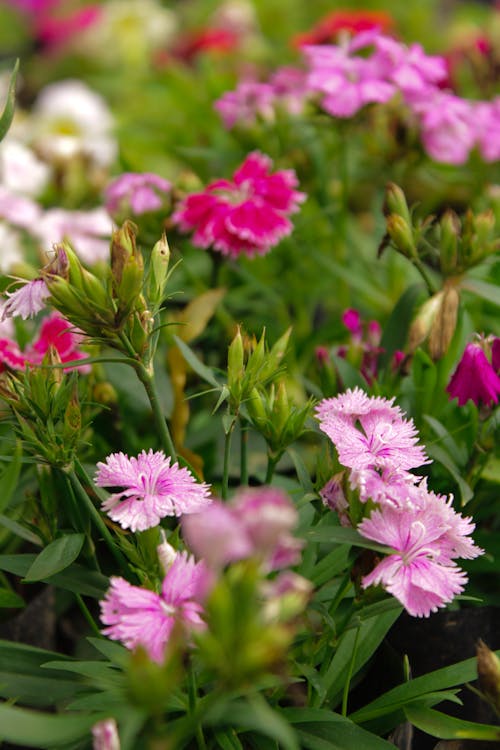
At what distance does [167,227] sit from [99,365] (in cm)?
21

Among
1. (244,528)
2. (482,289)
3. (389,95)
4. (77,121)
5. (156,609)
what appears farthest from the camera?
(77,121)

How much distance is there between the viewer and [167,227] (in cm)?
96

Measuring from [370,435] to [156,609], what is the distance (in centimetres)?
19

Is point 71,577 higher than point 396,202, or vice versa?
point 396,202

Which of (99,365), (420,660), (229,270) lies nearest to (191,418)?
(99,365)

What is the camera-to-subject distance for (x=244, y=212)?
83cm

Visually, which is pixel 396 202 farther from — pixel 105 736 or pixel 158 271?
pixel 105 736

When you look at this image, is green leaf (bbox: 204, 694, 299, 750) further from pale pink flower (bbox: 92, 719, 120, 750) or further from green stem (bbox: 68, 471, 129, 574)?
green stem (bbox: 68, 471, 129, 574)

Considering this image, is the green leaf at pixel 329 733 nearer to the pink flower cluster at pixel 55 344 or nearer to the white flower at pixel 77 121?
the pink flower cluster at pixel 55 344

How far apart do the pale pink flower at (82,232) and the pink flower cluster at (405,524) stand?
62 centimetres

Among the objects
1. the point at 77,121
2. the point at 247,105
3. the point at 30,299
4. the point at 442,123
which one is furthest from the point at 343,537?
the point at 77,121

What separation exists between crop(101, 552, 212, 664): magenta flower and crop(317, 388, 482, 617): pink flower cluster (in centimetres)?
11

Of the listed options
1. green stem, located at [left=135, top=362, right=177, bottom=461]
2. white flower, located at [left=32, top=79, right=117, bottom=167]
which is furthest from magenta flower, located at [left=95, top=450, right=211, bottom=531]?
white flower, located at [left=32, top=79, right=117, bottom=167]

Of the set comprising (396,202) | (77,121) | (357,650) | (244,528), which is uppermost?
(244,528)
